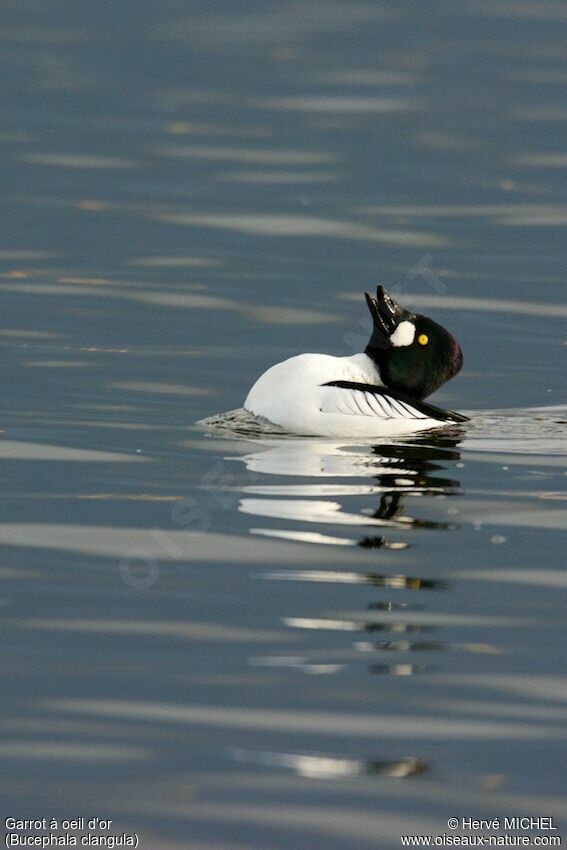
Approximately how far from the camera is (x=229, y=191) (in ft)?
72.5

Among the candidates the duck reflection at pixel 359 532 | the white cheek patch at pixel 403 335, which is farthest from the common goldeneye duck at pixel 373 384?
the duck reflection at pixel 359 532

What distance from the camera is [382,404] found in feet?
36.7

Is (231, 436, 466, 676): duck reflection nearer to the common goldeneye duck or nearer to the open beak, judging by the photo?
the common goldeneye duck

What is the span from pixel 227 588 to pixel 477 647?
4.02 feet

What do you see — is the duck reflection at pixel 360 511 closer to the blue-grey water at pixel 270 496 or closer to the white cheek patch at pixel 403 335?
the blue-grey water at pixel 270 496

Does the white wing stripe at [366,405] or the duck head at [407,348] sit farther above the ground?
the duck head at [407,348]

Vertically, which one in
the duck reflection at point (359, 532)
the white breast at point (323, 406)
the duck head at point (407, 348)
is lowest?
the duck reflection at point (359, 532)

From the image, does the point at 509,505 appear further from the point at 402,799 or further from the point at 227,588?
the point at 402,799

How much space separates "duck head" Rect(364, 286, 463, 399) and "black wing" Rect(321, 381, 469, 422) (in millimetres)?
141

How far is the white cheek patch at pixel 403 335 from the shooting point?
1153 cm

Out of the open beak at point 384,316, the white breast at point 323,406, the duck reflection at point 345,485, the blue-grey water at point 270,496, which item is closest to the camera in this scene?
the blue-grey water at point 270,496

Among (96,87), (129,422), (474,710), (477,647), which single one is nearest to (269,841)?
(474,710)

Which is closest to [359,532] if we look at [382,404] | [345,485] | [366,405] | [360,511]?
[360,511]

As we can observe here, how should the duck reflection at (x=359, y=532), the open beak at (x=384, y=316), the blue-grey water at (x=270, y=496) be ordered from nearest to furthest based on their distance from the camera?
the blue-grey water at (x=270, y=496)
the duck reflection at (x=359, y=532)
the open beak at (x=384, y=316)
